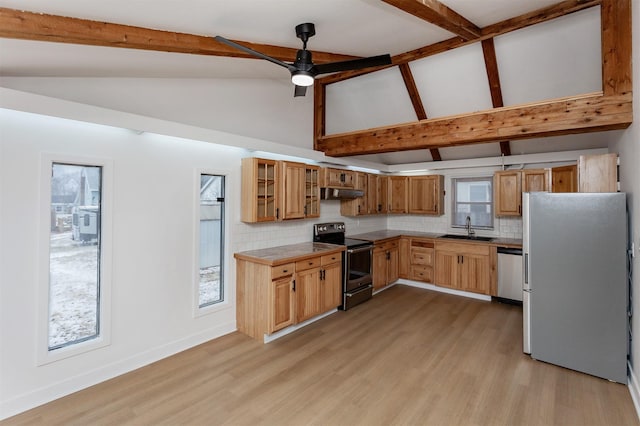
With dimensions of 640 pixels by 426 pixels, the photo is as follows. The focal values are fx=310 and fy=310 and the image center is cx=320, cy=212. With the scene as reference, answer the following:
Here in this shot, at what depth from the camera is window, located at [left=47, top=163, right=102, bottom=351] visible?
2658mm

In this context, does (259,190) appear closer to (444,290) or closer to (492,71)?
(492,71)

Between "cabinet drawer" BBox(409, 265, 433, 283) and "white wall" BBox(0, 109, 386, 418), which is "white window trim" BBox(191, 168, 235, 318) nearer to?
"white wall" BBox(0, 109, 386, 418)

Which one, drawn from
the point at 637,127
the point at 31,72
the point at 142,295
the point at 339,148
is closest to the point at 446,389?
the point at 637,127

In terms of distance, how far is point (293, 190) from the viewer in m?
4.32

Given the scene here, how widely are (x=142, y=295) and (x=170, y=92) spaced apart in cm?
216

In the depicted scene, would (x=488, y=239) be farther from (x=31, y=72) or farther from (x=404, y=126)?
(x=31, y=72)

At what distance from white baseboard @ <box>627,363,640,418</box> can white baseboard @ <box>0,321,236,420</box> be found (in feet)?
13.1

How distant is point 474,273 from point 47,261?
5652 mm

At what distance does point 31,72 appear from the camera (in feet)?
7.94

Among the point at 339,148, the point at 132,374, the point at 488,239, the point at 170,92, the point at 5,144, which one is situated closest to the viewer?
the point at 5,144

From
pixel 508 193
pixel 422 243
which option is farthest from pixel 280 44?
pixel 508 193

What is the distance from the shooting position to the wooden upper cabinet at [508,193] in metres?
5.20

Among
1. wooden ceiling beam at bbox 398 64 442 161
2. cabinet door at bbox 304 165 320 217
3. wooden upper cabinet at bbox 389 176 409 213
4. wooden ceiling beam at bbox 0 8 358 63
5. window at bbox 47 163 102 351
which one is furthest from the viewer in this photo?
wooden upper cabinet at bbox 389 176 409 213

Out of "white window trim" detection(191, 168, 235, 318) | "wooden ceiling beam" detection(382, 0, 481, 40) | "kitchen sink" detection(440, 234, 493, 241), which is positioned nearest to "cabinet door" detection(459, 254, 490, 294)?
"kitchen sink" detection(440, 234, 493, 241)
